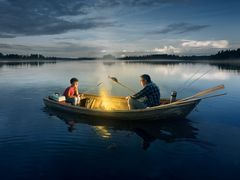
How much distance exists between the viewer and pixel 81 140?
10.9 metres

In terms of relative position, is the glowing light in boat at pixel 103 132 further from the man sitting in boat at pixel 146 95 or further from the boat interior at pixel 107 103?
the boat interior at pixel 107 103

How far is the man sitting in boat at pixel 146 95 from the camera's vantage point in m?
13.0

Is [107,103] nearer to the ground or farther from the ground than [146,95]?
nearer to the ground

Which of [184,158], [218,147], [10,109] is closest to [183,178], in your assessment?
[184,158]

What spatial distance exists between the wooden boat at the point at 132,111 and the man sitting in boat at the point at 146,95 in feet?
2.07

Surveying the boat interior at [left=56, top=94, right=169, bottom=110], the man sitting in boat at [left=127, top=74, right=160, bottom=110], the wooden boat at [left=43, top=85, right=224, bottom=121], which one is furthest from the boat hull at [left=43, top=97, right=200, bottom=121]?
the boat interior at [left=56, top=94, right=169, bottom=110]

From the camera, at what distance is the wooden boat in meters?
12.8

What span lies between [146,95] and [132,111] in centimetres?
116

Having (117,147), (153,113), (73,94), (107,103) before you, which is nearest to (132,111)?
(153,113)

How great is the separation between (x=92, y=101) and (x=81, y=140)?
18.9ft

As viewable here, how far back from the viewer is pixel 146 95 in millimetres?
13242

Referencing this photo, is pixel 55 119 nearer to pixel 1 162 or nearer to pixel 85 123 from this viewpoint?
pixel 85 123

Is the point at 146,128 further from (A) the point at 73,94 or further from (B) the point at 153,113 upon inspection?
(A) the point at 73,94

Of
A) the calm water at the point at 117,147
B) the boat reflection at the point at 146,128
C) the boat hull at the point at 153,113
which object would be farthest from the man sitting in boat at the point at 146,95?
the calm water at the point at 117,147
